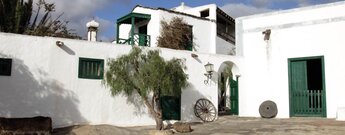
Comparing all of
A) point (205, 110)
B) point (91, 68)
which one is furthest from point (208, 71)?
point (91, 68)

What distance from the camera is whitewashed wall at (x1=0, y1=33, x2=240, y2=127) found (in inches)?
518

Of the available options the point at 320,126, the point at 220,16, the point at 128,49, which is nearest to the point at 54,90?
the point at 128,49

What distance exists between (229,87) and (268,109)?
3.26m

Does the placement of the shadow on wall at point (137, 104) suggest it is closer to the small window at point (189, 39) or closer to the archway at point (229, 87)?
the archway at point (229, 87)

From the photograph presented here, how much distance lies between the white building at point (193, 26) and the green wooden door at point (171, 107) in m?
6.16

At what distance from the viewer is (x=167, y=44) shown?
74.4 ft

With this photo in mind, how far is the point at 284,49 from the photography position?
17.8 metres

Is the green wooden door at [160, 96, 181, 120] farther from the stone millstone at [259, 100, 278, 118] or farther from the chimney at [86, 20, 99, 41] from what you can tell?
the chimney at [86, 20, 99, 41]

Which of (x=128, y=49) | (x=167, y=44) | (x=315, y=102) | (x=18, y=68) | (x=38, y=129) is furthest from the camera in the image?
(x=167, y=44)

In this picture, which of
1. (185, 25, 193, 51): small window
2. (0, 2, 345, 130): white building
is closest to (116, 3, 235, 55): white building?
(185, 25, 193, 51): small window

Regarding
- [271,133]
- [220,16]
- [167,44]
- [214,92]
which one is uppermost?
[220,16]

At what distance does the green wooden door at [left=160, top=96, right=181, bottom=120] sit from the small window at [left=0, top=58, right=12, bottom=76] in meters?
5.74

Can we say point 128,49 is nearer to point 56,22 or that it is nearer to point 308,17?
point 56,22

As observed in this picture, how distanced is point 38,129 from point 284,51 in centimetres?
1065
